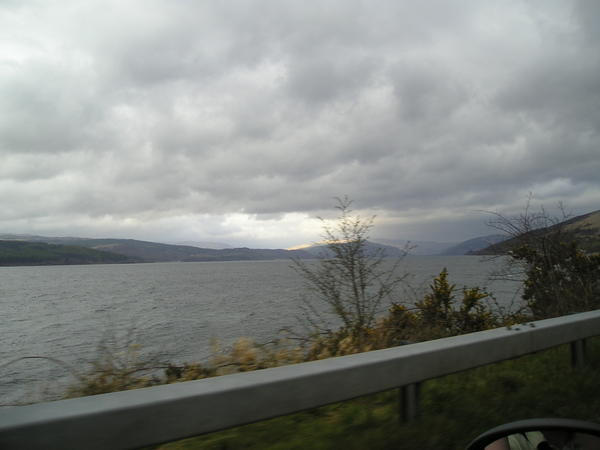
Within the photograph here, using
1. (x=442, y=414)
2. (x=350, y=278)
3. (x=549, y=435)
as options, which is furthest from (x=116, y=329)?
(x=549, y=435)

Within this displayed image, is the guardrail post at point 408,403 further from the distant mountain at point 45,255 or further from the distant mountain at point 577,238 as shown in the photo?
the distant mountain at point 45,255

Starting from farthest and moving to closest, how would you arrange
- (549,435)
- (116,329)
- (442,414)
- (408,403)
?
(116,329), (442,414), (408,403), (549,435)

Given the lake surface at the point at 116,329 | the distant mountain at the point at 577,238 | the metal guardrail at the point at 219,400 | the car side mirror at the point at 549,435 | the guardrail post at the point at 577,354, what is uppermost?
the distant mountain at the point at 577,238

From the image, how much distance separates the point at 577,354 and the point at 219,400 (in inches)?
189

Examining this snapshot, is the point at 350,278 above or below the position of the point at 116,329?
above

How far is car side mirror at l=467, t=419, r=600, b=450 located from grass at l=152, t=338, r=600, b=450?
172 centimetres

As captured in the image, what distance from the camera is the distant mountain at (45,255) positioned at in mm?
145250

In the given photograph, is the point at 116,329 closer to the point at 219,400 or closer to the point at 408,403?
the point at 408,403

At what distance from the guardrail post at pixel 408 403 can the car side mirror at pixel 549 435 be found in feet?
6.40

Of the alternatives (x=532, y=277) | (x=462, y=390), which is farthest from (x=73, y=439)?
(x=532, y=277)

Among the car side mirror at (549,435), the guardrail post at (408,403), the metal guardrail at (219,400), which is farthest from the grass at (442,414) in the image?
the car side mirror at (549,435)

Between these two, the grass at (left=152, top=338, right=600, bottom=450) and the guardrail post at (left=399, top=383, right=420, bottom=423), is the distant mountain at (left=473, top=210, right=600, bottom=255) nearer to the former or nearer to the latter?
the grass at (left=152, top=338, right=600, bottom=450)

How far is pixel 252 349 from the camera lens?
6.20 meters

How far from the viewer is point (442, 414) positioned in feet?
12.6
